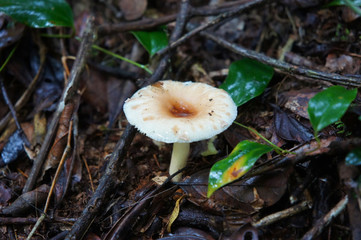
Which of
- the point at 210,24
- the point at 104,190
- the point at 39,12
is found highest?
the point at 39,12

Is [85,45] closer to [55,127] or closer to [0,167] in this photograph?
[55,127]

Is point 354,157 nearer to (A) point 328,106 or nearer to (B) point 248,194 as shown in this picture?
Result: (A) point 328,106

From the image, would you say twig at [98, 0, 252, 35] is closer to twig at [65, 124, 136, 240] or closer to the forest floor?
the forest floor

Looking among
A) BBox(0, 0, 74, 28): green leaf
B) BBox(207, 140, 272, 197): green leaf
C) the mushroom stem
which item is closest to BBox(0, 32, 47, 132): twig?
BBox(0, 0, 74, 28): green leaf

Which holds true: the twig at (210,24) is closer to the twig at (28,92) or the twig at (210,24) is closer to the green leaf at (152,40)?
the green leaf at (152,40)

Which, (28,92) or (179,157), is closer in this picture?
(179,157)

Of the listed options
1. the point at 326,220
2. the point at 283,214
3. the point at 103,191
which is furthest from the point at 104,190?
the point at 326,220
